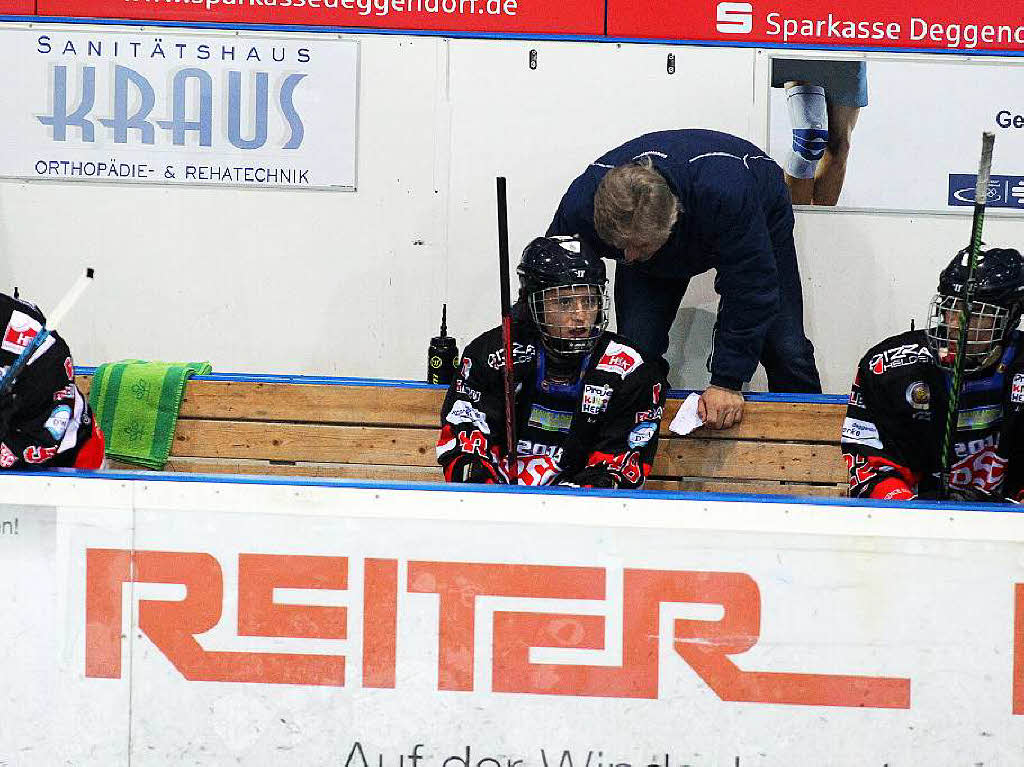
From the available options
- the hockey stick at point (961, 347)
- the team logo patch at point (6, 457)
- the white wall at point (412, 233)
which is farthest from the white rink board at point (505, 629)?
the white wall at point (412, 233)

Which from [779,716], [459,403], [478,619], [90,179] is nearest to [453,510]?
[478,619]

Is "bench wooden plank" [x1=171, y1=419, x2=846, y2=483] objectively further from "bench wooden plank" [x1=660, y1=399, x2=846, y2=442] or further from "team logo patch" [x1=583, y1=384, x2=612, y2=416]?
"team logo patch" [x1=583, y1=384, x2=612, y2=416]

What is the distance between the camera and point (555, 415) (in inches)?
121

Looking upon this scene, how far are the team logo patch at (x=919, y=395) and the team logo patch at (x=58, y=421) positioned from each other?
1.93 metres

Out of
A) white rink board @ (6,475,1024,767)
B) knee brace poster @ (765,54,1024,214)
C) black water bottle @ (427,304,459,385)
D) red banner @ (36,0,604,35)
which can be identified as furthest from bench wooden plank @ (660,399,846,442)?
red banner @ (36,0,604,35)

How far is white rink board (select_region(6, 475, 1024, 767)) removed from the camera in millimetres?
2074

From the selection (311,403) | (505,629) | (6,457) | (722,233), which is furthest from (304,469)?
(505,629)

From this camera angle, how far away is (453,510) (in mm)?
2129

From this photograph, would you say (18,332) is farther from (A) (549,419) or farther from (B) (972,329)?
A: (B) (972,329)

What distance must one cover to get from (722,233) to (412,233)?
1371 millimetres

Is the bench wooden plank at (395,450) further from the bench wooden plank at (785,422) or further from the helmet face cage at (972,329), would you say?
the helmet face cage at (972,329)

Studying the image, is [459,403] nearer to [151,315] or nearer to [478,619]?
[478,619]

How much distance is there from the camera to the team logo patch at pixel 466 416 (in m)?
2.95

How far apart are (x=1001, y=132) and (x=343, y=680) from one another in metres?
3.12
